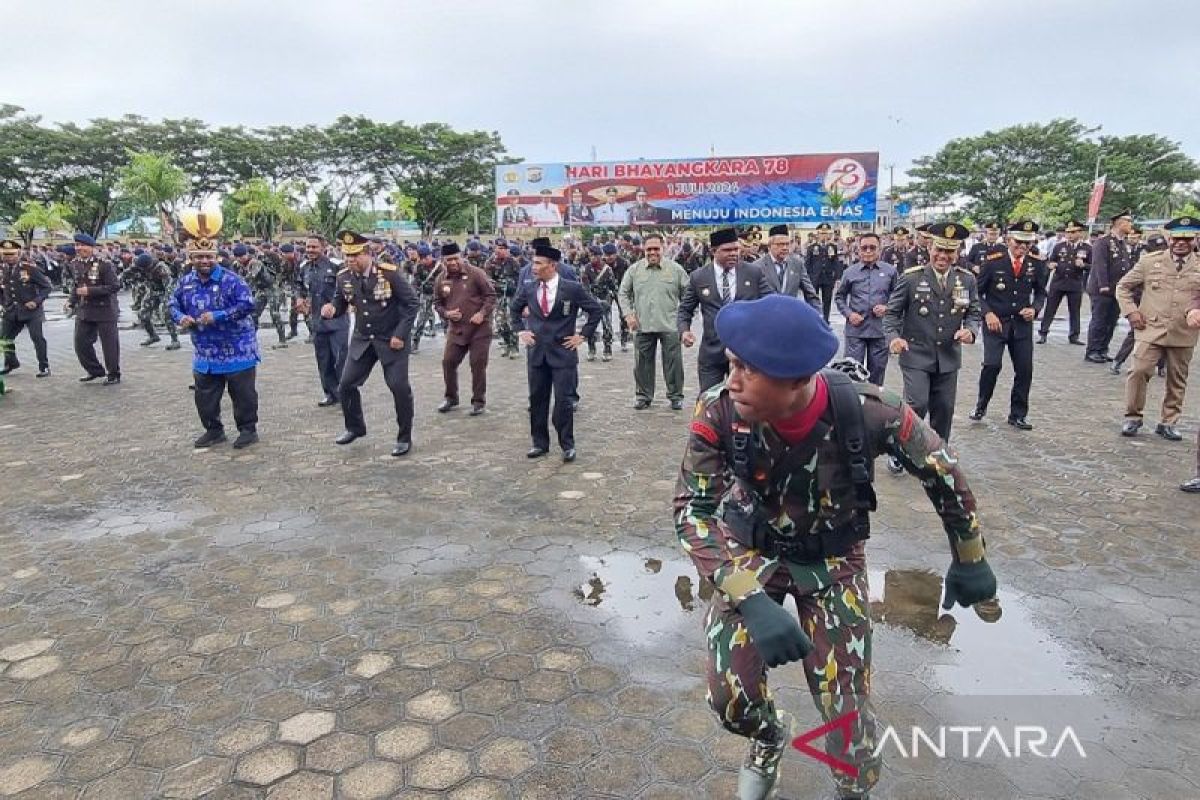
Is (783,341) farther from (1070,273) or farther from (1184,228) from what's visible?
(1070,273)

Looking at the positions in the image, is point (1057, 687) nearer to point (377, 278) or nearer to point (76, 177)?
point (377, 278)

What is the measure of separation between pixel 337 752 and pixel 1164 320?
713 cm

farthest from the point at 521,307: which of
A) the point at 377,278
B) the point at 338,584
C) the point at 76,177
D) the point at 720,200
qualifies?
the point at 76,177

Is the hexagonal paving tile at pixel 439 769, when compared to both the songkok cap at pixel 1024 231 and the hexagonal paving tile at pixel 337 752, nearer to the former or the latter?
the hexagonal paving tile at pixel 337 752

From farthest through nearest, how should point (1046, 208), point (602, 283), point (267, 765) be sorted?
point (1046, 208) → point (602, 283) → point (267, 765)

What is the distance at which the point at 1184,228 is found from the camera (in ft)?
21.8

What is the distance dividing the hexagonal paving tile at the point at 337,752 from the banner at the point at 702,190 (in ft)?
123

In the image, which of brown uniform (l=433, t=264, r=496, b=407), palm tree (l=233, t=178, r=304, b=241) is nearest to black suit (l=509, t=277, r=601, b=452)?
brown uniform (l=433, t=264, r=496, b=407)

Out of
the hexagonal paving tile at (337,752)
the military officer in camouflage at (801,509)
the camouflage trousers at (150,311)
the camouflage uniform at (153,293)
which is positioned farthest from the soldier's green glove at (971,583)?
the camouflage trousers at (150,311)

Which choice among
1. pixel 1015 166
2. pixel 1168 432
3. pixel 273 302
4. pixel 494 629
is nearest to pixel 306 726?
pixel 494 629

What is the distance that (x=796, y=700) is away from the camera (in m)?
3.03

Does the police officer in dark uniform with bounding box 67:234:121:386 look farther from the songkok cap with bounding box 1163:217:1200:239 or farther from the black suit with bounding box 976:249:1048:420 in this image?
the songkok cap with bounding box 1163:217:1200:239

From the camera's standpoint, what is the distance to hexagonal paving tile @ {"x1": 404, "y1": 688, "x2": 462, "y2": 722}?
296cm

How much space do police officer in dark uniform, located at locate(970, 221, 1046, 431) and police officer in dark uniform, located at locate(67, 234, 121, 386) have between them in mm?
10010
